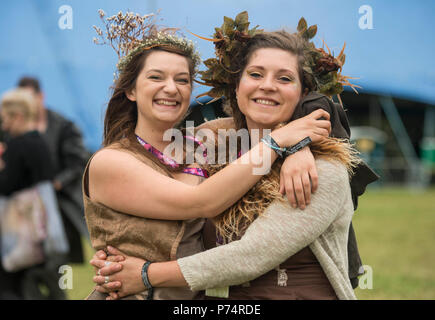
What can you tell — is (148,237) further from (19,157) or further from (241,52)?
(19,157)

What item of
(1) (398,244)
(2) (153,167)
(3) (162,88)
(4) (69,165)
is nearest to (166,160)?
(2) (153,167)

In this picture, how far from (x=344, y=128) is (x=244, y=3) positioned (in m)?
8.71

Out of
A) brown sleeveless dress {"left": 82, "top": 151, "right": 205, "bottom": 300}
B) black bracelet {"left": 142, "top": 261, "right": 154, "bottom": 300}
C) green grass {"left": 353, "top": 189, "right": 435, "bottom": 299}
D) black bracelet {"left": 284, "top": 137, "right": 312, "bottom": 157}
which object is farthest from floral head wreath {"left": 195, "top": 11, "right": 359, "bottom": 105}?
green grass {"left": 353, "top": 189, "right": 435, "bottom": 299}

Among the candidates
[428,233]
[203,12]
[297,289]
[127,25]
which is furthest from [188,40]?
[428,233]

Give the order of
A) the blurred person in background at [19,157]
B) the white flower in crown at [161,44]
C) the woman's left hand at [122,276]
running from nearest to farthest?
the woman's left hand at [122,276] → the white flower in crown at [161,44] → the blurred person in background at [19,157]

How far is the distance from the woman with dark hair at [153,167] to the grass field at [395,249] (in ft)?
4.87

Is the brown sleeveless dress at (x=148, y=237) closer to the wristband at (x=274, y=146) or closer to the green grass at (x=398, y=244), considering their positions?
the wristband at (x=274, y=146)

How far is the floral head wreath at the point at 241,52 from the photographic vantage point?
8.34 feet

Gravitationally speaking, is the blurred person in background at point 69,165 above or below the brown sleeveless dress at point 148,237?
below

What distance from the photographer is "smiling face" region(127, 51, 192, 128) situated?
2535 millimetres

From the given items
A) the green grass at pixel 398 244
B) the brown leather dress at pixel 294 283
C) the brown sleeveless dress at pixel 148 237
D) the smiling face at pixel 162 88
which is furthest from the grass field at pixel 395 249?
the smiling face at pixel 162 88

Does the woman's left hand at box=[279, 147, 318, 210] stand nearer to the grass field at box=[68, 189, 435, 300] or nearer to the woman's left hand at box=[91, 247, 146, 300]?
the woman's left hand at box=[91, 247, 146, 300]

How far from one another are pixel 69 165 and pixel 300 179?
17.7ft
